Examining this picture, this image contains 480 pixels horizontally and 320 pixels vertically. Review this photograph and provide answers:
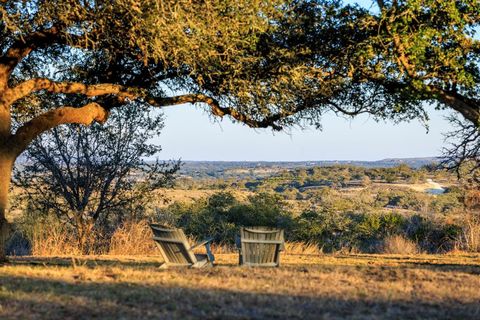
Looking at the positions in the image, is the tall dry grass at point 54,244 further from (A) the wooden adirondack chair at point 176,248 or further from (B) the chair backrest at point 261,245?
(B) the chair backrest at point 261,245

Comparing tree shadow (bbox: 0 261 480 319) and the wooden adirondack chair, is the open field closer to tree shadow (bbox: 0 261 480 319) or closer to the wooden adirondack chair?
tree shadow (bbox: 0 261 480 319)

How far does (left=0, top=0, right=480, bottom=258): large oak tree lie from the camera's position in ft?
35.6

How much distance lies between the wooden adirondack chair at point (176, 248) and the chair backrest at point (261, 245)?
66 centimetres

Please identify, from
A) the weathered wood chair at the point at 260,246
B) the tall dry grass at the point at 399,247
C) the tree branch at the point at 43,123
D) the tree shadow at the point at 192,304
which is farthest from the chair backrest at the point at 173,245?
the tall dry grass at the point at 399,247

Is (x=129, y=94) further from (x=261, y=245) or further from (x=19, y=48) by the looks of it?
(x=261, y=245)

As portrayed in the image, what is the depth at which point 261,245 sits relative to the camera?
1105 cm

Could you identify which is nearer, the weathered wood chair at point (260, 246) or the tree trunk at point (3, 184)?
the weathered wood chair at point (260, 246)

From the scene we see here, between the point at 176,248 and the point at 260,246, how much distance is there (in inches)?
59.0

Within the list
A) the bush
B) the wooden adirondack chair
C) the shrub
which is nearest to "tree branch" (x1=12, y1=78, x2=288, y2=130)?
the wooden adirondack chair

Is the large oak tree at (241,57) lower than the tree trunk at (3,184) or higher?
higher

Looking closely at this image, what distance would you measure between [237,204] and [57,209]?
34.0ft

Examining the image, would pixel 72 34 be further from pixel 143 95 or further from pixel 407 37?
pixel 407 37

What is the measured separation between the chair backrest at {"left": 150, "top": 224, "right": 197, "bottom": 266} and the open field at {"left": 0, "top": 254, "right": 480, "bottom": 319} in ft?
1.37

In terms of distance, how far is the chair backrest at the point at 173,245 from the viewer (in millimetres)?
10297
